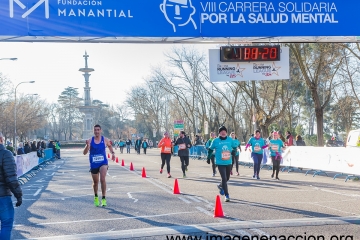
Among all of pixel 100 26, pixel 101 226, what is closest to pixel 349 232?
pixel 101 226

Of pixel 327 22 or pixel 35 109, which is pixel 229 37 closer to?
pixel 327 22

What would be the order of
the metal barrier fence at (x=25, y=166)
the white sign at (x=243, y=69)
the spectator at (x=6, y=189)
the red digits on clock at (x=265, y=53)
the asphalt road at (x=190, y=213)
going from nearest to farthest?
the spectator at (x=6, y=189), the asphalt road at (x=190, y=213), the red digits on clock at (x=265, y=53), the white sign at (x=243, y=69), the metal barrier fence at (x=25, y=166)

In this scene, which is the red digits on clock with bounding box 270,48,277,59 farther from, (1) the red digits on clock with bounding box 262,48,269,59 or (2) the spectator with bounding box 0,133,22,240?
(2) the spectator with bounding box 0,133,22,240

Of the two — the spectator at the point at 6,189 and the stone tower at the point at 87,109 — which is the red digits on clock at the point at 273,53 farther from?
the stone tower at the point at 87,109

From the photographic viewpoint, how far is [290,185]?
1703cm

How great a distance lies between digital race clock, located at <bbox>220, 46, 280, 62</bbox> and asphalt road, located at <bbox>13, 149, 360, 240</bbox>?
3704 mm

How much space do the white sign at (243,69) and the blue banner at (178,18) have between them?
1.48 m

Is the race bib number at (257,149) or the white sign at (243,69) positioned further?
the race bib number at (257,149)

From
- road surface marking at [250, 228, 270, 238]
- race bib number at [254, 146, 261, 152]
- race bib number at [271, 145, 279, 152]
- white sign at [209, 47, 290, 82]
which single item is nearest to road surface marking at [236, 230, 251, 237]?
road surface marking at [250, 228, 270, 238]

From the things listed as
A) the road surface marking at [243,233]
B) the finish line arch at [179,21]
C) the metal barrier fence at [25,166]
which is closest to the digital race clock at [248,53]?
the finish line arch at [179,21]

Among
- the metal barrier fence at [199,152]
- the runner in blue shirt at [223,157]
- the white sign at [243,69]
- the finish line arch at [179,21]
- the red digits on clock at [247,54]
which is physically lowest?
the metal barrier fence at [199,152]

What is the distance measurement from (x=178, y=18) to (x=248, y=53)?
7.61 ft

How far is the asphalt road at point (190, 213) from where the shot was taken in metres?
8.62

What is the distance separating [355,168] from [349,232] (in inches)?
440
